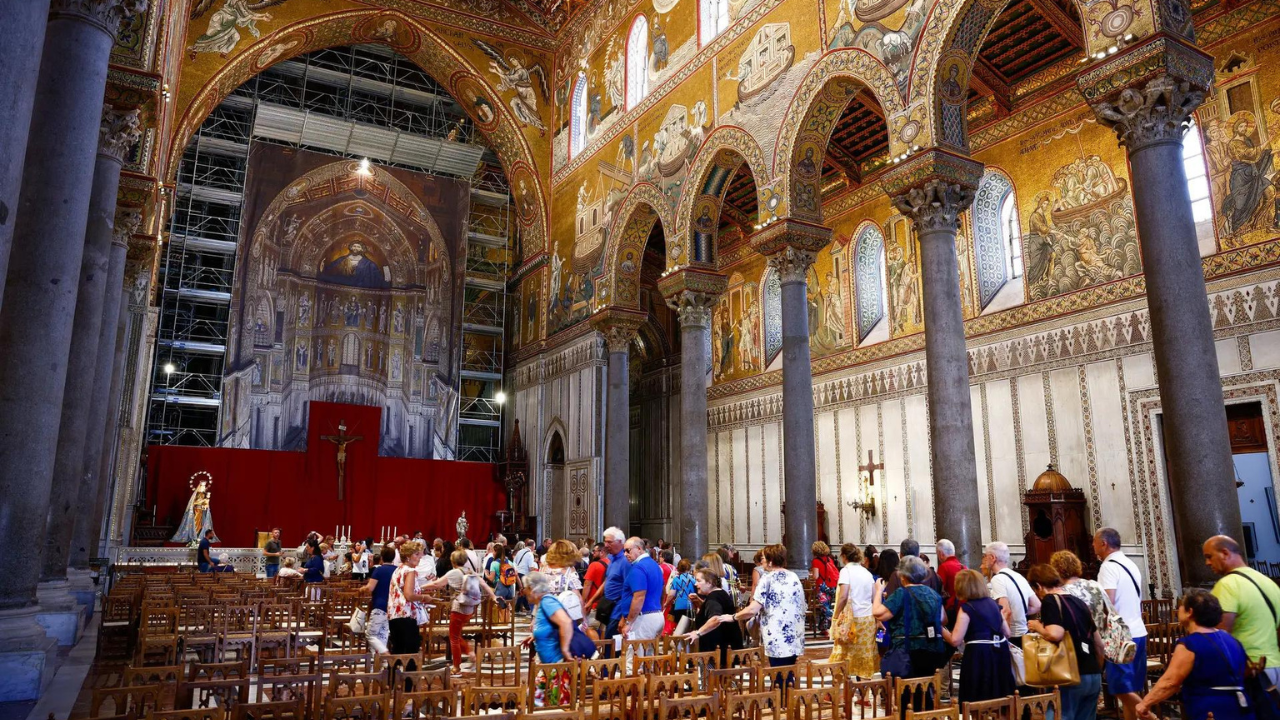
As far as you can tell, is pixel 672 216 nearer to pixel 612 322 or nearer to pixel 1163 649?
pixel 612 322

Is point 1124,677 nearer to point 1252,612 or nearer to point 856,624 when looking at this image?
point 1252,612

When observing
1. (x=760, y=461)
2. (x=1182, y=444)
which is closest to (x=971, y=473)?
(x=1182, y=444)

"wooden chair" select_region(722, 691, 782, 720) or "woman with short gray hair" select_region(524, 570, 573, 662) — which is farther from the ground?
"woman with short gray hair" select_region(524, 570, 573, 662)

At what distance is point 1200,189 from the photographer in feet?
43.4

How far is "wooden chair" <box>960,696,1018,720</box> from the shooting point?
12.4 ft

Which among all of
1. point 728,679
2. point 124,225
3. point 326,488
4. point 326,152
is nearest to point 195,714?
point 728,679

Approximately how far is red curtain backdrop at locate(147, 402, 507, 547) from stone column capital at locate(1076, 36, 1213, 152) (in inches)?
760

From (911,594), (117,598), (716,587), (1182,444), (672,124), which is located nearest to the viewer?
(911,594)

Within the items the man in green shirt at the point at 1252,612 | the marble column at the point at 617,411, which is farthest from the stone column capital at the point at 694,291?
the man in green shirt at the point at 1252,612

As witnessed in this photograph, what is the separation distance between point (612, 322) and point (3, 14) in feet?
50.0

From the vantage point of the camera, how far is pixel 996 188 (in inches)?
649

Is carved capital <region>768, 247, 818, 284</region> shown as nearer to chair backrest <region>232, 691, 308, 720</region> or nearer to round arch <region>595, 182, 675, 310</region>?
round arch <region>595, 182, 675, 310</region>

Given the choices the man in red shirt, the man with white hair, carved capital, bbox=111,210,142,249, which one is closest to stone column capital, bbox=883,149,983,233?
the man in red shirt

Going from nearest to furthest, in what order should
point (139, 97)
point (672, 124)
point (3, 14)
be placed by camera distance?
point (3, 14) → point (139, 97) → point (672, 124)
